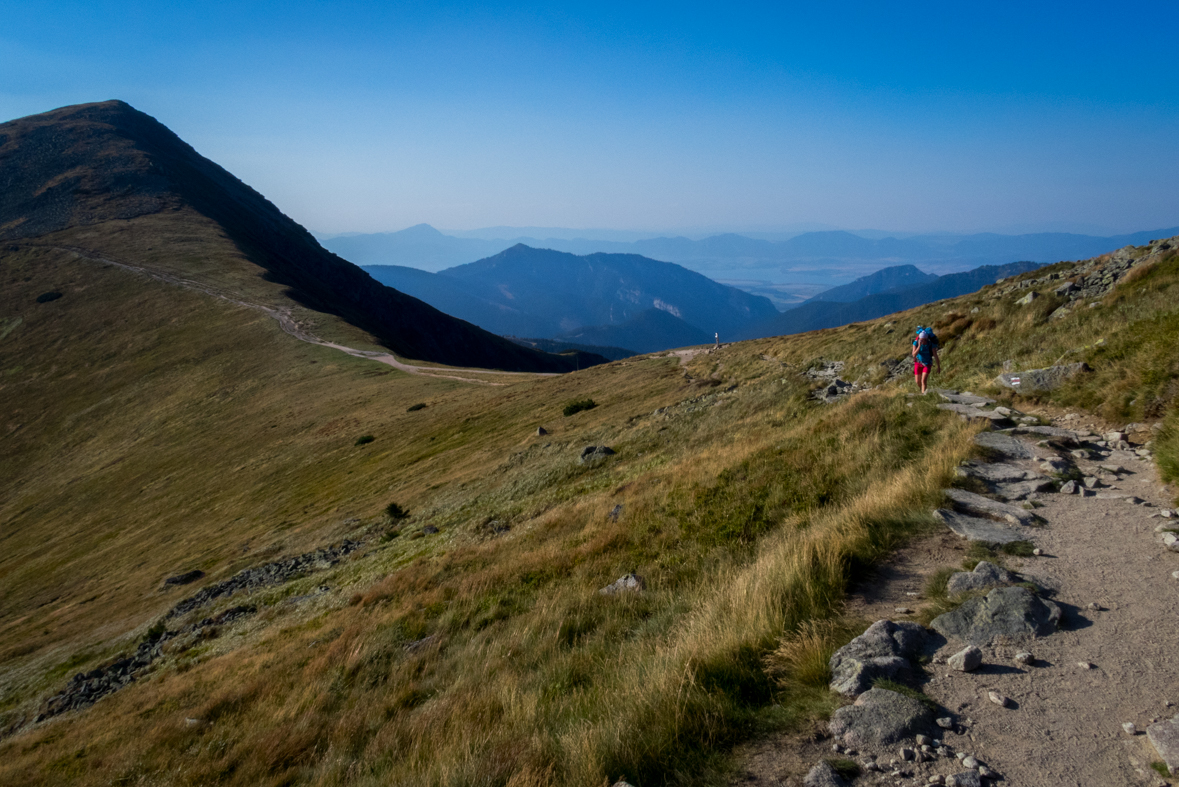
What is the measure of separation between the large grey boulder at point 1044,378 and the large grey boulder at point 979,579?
8680 millimetres

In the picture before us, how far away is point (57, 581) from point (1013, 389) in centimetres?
5319

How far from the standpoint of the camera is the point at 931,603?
5.32 meters

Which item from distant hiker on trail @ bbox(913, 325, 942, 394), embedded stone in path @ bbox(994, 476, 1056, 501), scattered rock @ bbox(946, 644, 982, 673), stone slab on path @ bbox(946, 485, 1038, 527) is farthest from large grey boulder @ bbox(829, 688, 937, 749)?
distant hiker on trail @ bbox(913, 325, 942, 394)

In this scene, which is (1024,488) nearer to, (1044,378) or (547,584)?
(1044,378)

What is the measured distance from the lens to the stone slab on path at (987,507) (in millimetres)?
6773

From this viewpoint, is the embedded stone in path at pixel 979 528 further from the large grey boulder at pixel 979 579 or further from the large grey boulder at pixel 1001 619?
the large grey boulder at pixel 1001 619

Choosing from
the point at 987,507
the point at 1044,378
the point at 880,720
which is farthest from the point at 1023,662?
the point at 1044,378

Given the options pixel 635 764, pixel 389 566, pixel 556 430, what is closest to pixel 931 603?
pixel 635 764

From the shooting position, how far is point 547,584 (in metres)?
10.1

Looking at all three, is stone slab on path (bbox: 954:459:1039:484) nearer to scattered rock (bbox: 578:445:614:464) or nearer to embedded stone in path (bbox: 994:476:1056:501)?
embedded stone in path (bbox: 994:476:1056:501)

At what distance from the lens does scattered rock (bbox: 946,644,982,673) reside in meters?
4.30

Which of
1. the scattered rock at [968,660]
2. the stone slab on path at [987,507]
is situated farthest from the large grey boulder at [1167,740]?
the stone slab on path at [987,507]

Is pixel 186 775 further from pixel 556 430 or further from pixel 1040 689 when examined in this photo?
pixel 556 430

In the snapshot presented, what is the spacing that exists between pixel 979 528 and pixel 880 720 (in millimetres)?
4047
